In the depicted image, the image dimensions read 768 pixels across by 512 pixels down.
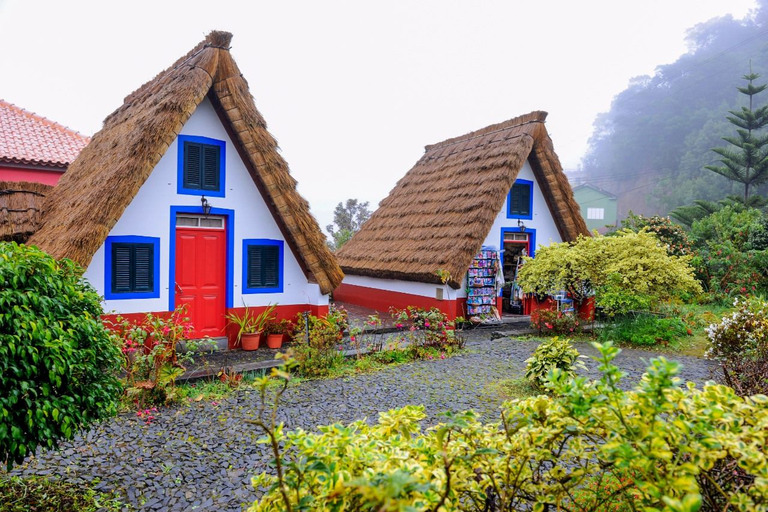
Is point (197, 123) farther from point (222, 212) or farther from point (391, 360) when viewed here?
point (391, 360)

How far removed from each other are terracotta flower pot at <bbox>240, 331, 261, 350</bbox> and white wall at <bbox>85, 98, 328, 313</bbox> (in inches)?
23.1

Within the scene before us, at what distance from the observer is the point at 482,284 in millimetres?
11930

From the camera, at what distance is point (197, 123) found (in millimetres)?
8562

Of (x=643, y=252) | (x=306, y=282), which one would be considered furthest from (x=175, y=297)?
(x=643, y=252)

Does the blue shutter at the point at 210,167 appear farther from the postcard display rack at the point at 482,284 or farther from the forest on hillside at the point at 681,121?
the forest on hillside at the point at 681,121

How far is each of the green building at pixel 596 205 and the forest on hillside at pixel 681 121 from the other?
324 cm

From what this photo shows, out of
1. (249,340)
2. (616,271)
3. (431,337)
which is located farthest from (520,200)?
(249,340)

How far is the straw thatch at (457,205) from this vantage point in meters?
11.5

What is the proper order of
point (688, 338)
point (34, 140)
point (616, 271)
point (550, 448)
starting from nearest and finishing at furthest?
point (550, 448), point (616, 271), point (688, 338), point (34, 140)

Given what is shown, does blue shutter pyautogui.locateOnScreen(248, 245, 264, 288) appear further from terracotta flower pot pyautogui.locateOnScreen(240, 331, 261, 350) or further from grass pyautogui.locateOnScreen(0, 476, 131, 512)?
grass pyautogui.locateOnScreen(0, 476, 131, 512)

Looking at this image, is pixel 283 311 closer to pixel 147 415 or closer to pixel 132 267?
pixel 132 267

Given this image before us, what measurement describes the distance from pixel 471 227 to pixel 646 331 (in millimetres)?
4338

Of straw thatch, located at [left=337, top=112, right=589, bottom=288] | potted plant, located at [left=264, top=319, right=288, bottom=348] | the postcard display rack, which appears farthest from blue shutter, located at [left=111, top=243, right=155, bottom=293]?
the postcard display rack

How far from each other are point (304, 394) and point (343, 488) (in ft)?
17.2
